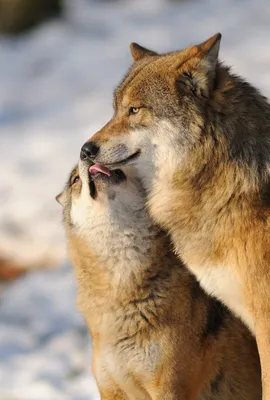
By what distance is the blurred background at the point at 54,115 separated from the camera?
7957mm

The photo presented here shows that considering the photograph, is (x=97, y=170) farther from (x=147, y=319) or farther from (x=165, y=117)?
(x=147, y=319)

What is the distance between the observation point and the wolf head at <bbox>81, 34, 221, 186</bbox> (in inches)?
195

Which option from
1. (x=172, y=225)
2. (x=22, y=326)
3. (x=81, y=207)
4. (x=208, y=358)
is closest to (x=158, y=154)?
(x=172, y=225)

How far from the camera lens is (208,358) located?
5.38 metres

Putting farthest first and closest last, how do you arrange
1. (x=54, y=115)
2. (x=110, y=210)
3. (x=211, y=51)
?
(x=54, y=115) → (x=110, y=210) → (x=211, y=51)

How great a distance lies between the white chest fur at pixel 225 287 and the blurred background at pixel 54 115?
7.10 feet

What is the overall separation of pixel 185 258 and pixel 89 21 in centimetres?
951

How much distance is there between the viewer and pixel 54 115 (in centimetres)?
1217

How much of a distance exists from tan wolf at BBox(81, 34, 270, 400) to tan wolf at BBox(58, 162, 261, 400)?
11.4 inches

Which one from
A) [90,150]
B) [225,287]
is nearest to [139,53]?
[90,150]

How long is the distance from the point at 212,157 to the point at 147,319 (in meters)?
1.06

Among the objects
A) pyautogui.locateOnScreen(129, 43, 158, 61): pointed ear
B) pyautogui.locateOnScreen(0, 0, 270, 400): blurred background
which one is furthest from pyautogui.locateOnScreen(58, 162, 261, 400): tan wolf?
pyautogui.locateOnScreen(0, 0, 270, 400): blurred background

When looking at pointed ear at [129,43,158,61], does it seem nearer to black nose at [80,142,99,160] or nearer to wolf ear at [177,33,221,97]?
wolf ear at [177,33,221,97]

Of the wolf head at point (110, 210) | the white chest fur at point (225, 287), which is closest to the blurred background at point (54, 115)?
the wolf head at point (110, 210)
